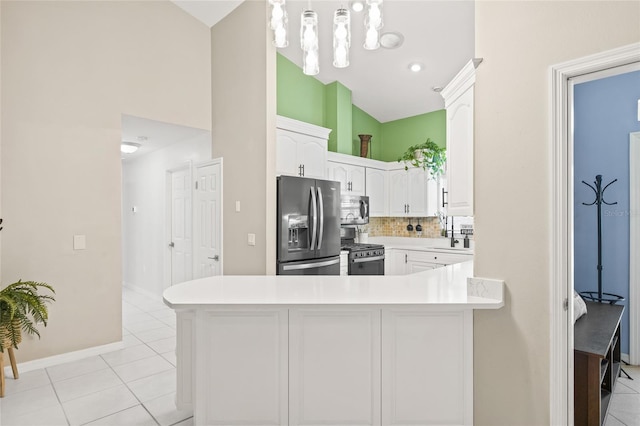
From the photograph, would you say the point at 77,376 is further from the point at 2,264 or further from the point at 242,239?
the point at 242,239

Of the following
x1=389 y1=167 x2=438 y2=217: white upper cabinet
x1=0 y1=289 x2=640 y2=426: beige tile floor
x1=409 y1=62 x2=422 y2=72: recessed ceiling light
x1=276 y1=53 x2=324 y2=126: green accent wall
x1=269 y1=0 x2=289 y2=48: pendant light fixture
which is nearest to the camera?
x1=269 y1=0 x2=289 y2=48: pendant light fixture

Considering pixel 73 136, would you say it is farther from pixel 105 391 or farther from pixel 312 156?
pixel 312 156

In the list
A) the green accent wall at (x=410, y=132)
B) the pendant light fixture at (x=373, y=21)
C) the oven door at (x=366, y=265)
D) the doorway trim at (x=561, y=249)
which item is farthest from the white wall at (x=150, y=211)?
the doorway trim at (x=561, y=249)

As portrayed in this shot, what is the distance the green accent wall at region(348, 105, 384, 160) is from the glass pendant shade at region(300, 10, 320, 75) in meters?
3.60

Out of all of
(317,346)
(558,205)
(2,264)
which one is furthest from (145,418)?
(558,205)

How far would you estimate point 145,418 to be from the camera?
2.29 meters

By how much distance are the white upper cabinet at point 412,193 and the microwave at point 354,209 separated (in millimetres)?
718

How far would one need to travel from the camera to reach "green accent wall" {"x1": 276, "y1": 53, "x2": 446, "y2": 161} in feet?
15.9

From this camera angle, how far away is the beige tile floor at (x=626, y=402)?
2.13 metres

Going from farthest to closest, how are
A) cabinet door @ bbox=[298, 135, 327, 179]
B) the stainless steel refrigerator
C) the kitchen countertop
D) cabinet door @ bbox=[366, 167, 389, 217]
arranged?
cabinet door @ bbox=[366, 167, 389, 217]
cabinet door @ bbox=[298, 135, 327, 179]
the stainless steel refrigerator
the kitchen countertop

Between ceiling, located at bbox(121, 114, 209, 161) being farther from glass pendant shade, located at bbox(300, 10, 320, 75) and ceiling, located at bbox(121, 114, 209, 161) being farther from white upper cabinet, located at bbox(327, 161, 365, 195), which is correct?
glass pendant shade, located at bbox(300, 10, 320, 75)

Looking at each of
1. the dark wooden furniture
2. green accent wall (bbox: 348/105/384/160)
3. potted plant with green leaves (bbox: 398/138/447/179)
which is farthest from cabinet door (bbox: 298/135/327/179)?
the dark wooden furniture

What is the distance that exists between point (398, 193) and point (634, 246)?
371 centimetres

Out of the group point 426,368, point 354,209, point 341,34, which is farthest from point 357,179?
point 426,368
